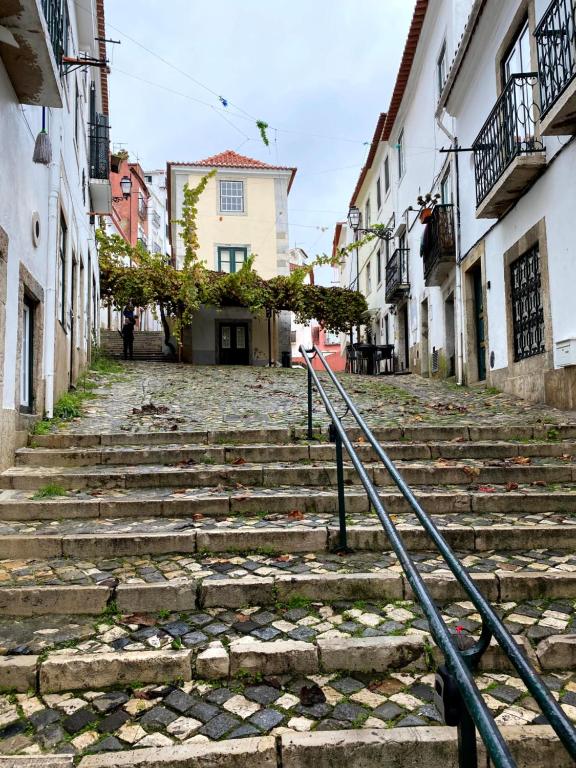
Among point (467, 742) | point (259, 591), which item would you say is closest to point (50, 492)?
point (259, 591)

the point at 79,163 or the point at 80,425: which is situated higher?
the point at 79,163

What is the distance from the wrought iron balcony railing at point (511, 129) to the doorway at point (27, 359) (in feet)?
21.4

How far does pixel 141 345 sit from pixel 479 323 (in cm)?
1414

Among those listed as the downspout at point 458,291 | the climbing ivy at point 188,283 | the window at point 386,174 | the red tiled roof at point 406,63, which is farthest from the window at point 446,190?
the window at point 386,174

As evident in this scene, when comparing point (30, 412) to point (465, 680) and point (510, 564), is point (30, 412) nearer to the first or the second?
point (510, 564)

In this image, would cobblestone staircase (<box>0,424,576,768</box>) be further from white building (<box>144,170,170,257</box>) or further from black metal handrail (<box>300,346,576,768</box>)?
white building (<box>144,170,170,257</box>)

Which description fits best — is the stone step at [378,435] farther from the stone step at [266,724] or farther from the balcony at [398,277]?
the balcony at [398,277]

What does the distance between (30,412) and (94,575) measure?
144 inches

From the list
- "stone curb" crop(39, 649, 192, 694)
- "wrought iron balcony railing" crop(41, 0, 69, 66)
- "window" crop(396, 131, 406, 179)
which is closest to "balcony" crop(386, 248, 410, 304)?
"window" crop(396, 131, 406, 179)

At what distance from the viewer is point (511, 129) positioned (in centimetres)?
846

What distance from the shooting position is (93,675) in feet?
8.09

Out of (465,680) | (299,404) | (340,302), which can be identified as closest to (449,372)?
(299,404)

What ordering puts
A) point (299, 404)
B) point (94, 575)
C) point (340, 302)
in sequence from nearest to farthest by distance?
point (94, 575) → point (299, 404) → point (340, 302)

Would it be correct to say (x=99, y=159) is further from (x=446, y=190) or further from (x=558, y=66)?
(x=558, y=66)
